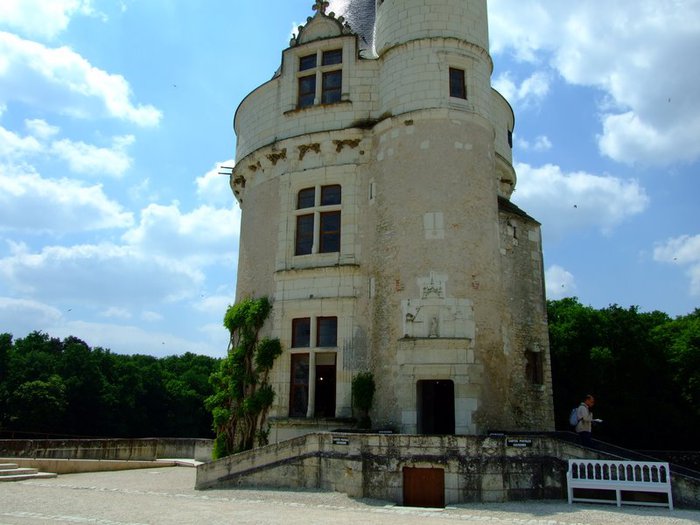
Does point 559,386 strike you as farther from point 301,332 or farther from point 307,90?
point 307,90

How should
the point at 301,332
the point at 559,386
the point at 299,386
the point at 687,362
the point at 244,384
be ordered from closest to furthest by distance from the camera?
the point at 299,386
the point at 301,332
the point at 244,384
the point at 687,362
the point at 559,386

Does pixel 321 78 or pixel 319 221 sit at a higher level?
pixel 321 78

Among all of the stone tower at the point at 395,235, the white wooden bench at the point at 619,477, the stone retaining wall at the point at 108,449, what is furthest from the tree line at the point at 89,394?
the white wooden bench at the point at 619,477

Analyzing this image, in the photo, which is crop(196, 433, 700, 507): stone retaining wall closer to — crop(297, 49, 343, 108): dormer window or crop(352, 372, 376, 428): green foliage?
crop(352, 372, 376, 428): green foliage

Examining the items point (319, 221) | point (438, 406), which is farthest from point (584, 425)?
point (319, 221)

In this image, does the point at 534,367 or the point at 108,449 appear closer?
the point at 534,367

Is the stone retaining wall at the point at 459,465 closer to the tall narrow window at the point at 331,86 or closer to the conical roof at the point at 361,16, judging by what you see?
the tall narrow window at the point at 331,86

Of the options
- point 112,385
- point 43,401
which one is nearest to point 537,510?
point 43,401

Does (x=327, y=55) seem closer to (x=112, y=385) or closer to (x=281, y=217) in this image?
(x=281, y=217)

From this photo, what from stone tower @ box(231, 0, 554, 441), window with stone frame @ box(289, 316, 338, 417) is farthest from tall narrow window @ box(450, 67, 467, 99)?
window with stone frame @ box(289, 316, 338, 417)

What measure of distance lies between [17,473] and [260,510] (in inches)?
329

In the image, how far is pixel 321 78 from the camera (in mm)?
18391

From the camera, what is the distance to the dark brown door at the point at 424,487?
1098cm

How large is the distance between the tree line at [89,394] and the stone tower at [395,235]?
73.5 feet
